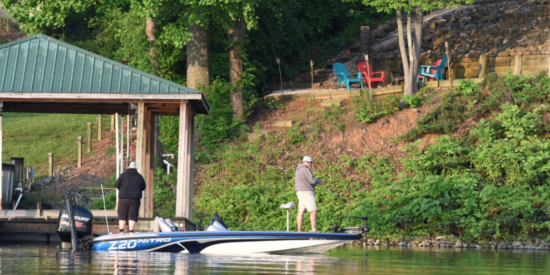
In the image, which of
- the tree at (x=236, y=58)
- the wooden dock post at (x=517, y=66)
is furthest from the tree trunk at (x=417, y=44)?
the tree at (x=236, y=58)

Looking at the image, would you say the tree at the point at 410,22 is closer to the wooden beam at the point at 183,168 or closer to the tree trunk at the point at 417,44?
the tree trunk at the point at 417,44

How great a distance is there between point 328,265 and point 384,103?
13975 mm

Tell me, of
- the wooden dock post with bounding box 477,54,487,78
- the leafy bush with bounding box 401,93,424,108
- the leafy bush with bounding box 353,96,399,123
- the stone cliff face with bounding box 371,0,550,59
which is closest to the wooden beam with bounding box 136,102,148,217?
the leafy bush with bounding box 353,96,399,123

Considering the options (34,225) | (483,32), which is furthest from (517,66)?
(34,225)

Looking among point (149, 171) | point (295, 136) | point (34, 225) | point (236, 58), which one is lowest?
point (34, 225)

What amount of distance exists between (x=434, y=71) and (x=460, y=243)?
886cm

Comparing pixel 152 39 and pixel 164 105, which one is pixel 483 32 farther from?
pixel 164 105

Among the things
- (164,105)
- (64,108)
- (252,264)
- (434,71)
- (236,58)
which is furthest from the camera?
(434,71)

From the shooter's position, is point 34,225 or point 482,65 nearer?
point 34,225

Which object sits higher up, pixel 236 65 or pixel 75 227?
pixel 236 65

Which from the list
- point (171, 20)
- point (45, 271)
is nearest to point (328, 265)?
point (45, 271)

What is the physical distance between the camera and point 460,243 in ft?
64.1

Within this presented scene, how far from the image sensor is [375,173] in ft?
74.4

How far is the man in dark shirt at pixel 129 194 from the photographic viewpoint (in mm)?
15125
